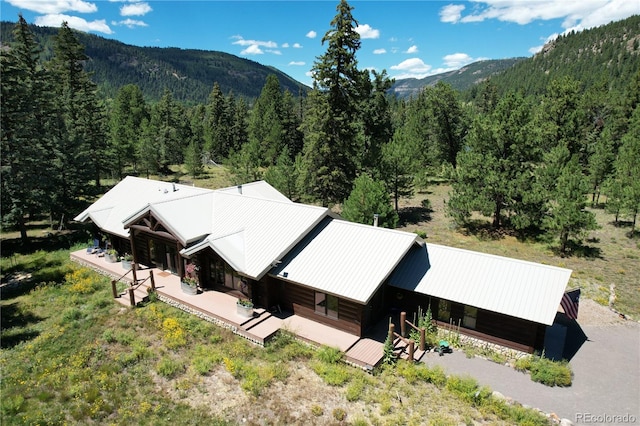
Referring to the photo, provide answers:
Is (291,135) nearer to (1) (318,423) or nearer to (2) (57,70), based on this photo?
(2) (57,70)

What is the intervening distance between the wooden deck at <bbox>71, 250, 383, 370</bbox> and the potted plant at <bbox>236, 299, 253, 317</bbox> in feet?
0.69

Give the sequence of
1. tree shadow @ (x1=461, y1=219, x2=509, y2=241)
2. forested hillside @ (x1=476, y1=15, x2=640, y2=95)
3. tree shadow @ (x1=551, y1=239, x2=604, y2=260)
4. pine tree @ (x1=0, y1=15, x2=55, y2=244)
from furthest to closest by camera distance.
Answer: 1. forested hillside @ (x1=476, y1=15, x2=640, y2=95)
2. tree shadow @ (x1=461, y1=219, x2=509, y2=241)
3. tree shadow @ (x1=551, y1=239, x2=604, y2=260)
4. pine tree @ (x1=0, y1=15, x2=55, y2=244)

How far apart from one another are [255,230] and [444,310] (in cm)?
1050

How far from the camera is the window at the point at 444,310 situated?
17.6 meters

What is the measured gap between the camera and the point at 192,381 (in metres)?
14.4

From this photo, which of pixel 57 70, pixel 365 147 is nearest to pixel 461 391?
pixel 365 147

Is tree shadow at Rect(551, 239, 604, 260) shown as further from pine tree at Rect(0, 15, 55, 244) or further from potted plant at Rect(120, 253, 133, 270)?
pine tree at Rect(0, 15, 55, 244)

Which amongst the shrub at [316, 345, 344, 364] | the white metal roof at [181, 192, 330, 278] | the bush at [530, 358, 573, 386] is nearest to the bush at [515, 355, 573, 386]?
the bush at [530, 358, 573, 386]

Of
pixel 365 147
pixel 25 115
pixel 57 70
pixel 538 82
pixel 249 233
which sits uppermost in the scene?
pixel 538 82

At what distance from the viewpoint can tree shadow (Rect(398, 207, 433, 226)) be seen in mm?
37562

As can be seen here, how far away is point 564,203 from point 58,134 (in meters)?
39.6

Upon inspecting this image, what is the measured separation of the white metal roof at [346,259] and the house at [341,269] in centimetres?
5

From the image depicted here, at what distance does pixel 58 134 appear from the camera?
3195 centimetres

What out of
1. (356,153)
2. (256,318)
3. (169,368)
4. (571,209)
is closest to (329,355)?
(256,318)
